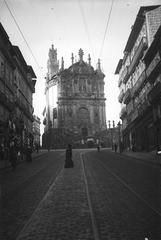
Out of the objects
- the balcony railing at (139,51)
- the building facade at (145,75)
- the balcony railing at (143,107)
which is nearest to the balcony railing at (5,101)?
the building facade at (145,75)

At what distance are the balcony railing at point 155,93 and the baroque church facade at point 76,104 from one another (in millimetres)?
41101

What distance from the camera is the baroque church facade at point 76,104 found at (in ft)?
235

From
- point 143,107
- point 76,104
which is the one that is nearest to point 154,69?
point 143,107

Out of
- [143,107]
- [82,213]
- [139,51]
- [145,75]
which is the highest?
[139,51]

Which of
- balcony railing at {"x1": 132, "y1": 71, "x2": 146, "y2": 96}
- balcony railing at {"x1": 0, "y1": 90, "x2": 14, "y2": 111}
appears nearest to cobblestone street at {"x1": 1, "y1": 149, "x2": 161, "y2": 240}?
balcony railing at {"x1": 0, "y1": 90, "x2": 14, "y2": 111}

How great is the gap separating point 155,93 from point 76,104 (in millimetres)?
48631

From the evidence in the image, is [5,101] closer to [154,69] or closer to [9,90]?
[9,90]

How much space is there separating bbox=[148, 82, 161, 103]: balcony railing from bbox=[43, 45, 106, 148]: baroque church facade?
4110 centimetres

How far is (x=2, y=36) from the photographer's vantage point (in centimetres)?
3170

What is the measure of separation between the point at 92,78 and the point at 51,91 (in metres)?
11.2

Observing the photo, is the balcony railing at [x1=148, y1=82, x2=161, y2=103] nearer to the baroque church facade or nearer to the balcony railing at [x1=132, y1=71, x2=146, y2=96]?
the balcony railing at [x1=132, y1=71, x2=146, y2=96]

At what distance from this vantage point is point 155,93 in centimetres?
2711

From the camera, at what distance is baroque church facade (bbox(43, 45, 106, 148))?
2825 inches

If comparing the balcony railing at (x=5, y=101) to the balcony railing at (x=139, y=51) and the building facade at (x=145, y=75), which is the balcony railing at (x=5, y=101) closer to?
the building facade at (x=145, y=75)
